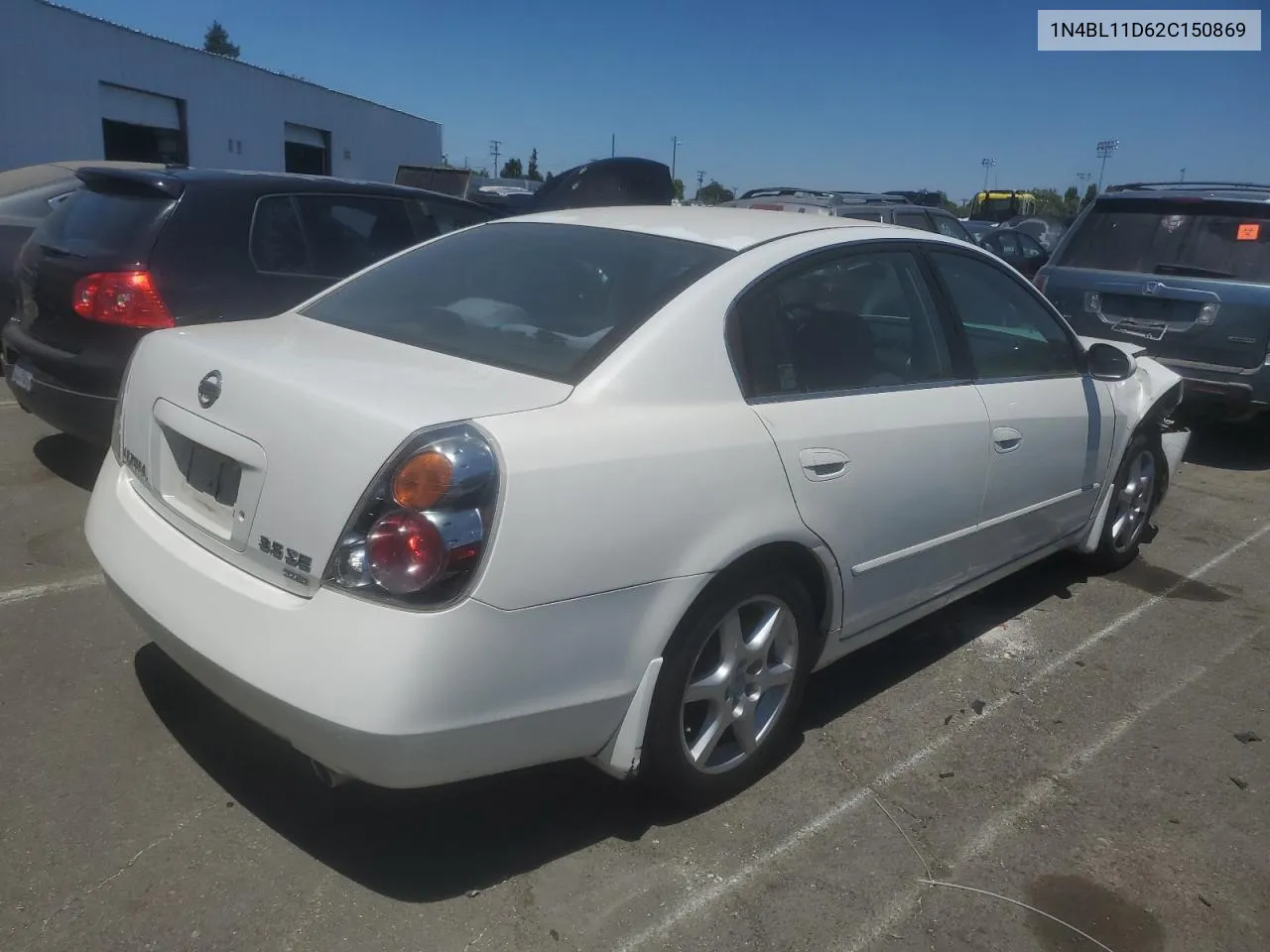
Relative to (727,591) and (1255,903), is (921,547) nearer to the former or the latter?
(727,591)

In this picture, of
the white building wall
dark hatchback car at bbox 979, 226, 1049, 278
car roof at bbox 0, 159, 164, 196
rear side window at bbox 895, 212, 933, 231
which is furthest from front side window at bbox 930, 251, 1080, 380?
the white building wall

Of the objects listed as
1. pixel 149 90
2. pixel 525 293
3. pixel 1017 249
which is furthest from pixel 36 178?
pixel 149 90

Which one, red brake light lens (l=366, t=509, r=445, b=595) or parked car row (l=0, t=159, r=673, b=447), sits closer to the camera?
red brake light lens (l=366, t=509, r=445, b=595)

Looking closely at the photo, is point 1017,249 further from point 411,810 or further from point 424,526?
point 424,526

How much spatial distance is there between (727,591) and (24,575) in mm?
2971

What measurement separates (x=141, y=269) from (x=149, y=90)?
24.2m

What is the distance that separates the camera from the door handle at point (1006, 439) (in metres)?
3.62

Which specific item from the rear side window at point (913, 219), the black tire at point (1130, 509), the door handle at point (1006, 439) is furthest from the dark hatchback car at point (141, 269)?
the rear side window at point (913, 219)

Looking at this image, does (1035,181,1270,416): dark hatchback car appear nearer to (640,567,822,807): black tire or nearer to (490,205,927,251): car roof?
(490,205,927,251): car roof

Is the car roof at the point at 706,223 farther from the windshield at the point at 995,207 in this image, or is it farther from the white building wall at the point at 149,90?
the windshield at the point at 995,207

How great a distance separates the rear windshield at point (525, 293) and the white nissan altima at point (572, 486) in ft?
0.04

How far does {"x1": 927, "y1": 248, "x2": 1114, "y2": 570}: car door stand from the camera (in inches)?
146

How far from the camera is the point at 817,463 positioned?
290 centimetres

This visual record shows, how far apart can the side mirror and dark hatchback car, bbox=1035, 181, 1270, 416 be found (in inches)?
124
